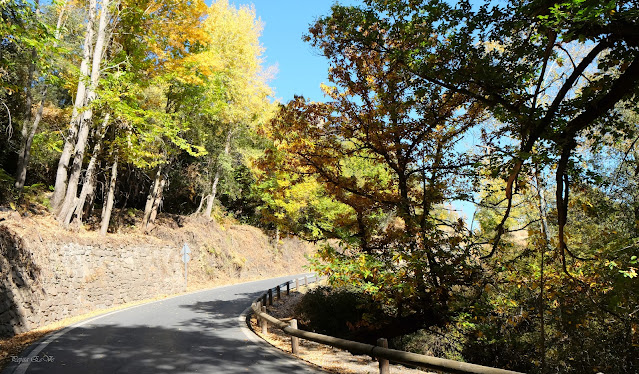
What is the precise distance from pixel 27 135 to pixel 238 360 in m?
16.5

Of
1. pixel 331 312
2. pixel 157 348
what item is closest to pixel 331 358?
pixel 157 348

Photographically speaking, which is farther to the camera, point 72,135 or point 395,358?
point 72,135

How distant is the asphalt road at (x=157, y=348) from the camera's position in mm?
6223

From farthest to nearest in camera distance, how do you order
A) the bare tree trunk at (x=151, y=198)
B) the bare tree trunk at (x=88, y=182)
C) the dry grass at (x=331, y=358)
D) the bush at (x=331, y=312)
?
the bare tree trunk at (x=151, y=198) → the bare tree trunk at (x=88, y=182) → the bush at (x=331, y=312) → the dry grass at (x=331, y=358)

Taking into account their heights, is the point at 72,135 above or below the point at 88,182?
above

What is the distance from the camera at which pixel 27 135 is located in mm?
16766

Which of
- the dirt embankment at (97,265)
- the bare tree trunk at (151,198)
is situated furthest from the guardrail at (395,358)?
the bare tree trunk at (151,198)

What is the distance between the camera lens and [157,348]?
7.61 m

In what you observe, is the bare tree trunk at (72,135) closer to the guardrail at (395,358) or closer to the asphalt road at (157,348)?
the asphalt road at (157,348)

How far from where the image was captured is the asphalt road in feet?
20.4

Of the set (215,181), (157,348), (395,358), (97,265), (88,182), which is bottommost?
(157,348)

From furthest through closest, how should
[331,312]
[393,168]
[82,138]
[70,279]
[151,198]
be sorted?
[151,198]
[82,138]
[331,312]
[70,279]
[393,168]

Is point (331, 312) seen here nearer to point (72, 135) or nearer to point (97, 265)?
point (97, 265)

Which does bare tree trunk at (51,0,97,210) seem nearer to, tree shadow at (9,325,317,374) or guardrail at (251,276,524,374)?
tree shadow at (9,325,317,374)
